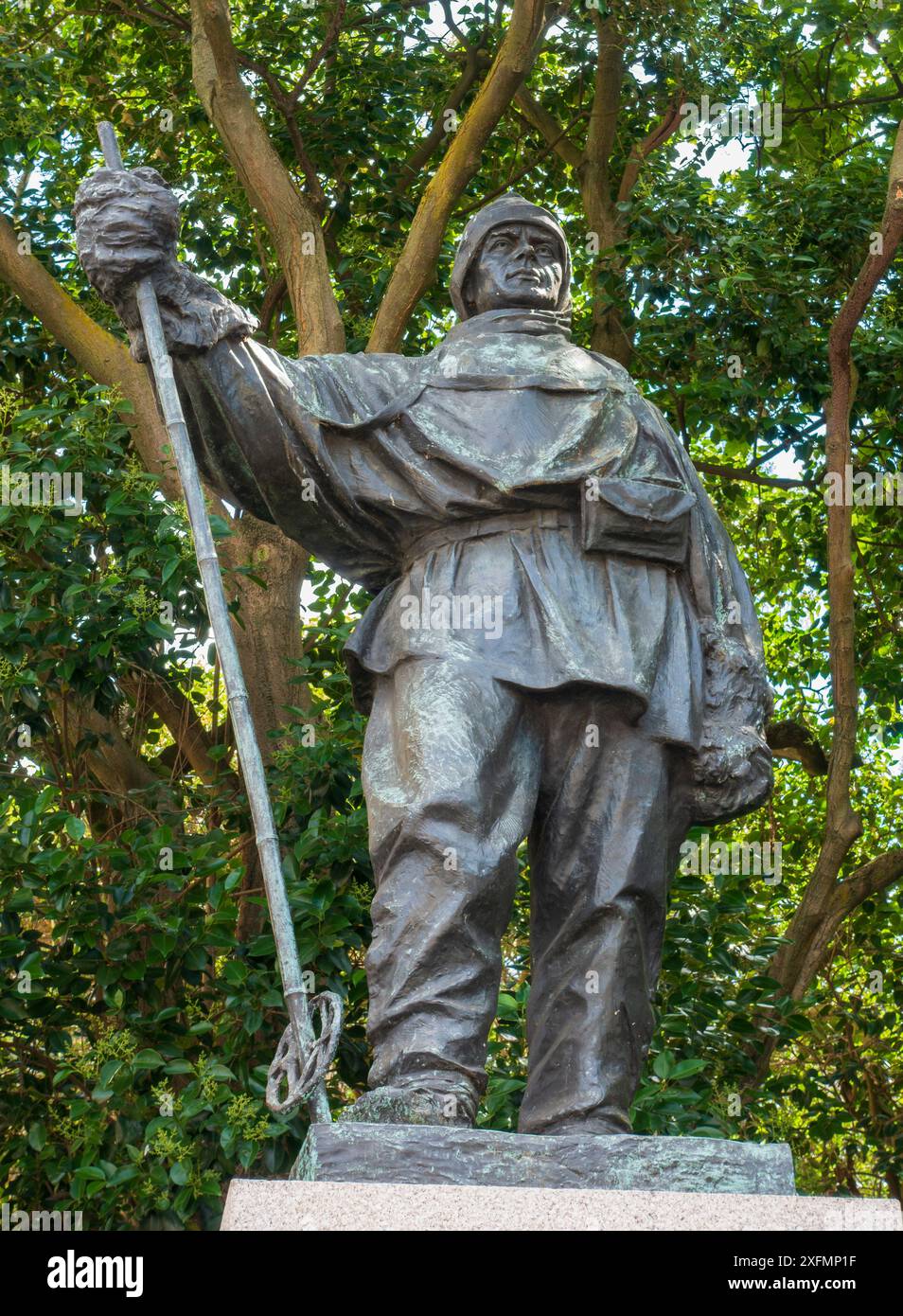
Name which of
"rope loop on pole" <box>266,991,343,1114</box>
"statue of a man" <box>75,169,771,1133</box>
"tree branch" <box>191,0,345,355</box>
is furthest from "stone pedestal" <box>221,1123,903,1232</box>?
"tree branch" <box>191,0,345,355</box>

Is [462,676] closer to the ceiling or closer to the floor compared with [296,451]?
closer to the floor

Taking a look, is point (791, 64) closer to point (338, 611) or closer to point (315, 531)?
point (338, 611)

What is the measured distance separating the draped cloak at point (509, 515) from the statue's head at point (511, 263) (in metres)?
0.23

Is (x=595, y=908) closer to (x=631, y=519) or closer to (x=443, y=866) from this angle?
(x=443, y=866)

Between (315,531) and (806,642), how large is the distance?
758cm

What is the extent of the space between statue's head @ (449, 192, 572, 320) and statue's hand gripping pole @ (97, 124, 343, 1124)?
0.98 meters

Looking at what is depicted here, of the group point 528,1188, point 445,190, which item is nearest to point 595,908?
point 528,1188

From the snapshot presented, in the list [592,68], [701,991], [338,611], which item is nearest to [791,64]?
[592,68]

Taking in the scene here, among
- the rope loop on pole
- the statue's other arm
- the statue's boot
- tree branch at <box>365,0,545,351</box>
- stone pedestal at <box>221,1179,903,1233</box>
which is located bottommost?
stone pedestal at <box>221,1179,903,1233</box>

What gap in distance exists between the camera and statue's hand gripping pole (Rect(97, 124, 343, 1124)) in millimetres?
4262

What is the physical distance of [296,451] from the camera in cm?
508

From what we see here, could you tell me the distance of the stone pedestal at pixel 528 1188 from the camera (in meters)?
3.74

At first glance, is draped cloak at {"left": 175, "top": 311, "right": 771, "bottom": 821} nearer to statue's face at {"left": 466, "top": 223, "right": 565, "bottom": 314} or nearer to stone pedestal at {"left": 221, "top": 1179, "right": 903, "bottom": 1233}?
statue's face at {"left": 466, "top": 223, "right": 565, "bottom": 314}

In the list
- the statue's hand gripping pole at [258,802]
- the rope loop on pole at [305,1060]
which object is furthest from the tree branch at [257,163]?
the rope loop on pole at [305,1060]
